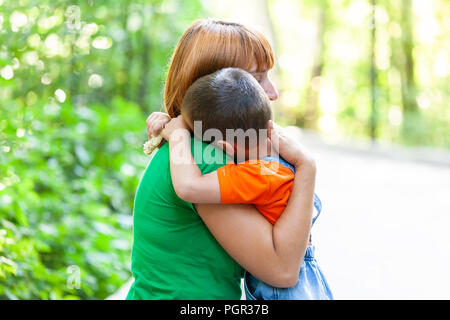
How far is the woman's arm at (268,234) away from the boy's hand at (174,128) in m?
0.21

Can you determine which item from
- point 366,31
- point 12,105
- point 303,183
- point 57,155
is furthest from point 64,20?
point 366,31

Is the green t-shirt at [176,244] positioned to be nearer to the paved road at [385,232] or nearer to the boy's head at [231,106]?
the boy's head at [231,106]

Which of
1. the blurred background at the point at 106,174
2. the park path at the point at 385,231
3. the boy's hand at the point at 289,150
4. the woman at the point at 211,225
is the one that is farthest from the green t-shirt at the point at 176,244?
the park path at the point at 385,231

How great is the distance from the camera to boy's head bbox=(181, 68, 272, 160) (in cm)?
127

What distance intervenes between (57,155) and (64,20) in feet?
3.45

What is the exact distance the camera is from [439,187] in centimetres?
650

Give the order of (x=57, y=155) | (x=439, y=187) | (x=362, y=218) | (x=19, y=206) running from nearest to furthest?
1. (x=19, y=206)
2. (x=57, y=155)
3. (x=362, y=218)
4. (x=439, y=187)

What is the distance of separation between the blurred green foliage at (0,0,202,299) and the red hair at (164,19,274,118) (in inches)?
34.2

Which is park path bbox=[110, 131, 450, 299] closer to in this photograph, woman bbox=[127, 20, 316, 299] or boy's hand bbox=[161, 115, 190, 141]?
woman bbox=[127, 20, 316, 299]

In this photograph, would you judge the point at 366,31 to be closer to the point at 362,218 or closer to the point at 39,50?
the point at 362,218

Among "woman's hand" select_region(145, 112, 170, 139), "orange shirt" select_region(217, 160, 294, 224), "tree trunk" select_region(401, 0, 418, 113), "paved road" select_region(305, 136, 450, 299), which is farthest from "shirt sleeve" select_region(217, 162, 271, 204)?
"tree trunk" select_region(401, 0, 418, 113)

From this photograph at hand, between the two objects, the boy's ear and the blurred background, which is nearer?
the boy's ear

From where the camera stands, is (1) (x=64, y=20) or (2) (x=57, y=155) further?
(2) (x=57, y=155)

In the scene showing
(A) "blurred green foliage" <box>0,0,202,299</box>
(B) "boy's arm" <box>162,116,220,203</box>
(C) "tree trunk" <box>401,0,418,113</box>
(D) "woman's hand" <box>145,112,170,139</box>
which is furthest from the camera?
(C) "tree trunk" <box>401,0,418,113</box>
